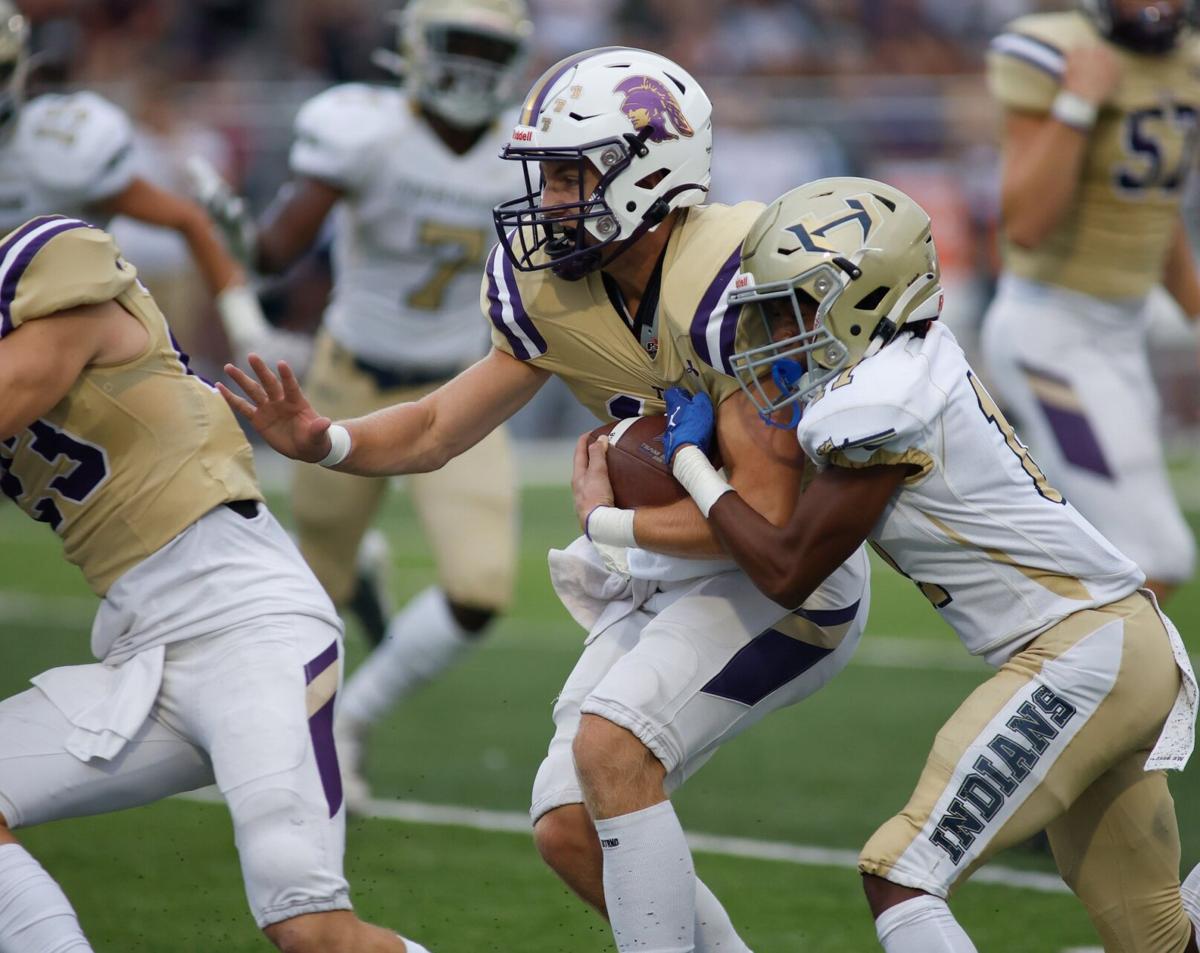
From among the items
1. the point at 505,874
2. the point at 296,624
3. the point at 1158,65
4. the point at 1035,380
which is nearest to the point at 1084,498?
the point at 1035,380

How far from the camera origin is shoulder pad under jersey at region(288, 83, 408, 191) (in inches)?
211

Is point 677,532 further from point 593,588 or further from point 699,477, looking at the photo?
point 593,588

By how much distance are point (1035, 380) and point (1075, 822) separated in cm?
219

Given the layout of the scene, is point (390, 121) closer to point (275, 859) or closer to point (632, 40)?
point (275, 859)

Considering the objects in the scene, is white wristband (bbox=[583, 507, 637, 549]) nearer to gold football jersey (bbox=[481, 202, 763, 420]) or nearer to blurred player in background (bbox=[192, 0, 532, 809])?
gold football jersey (bbox=[481, 202, 763, 420])

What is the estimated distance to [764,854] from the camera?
452 cm

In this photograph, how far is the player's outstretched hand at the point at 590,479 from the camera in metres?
3.17

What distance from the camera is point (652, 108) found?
3223 millimetres

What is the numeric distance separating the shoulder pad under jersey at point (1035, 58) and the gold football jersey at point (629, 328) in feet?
6.62

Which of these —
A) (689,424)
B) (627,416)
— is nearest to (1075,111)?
(627,416)

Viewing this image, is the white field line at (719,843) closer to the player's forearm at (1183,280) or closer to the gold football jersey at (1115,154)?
the gold football jersey at (1115,154)

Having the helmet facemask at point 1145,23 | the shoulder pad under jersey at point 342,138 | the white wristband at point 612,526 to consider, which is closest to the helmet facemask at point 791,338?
the white wristband at point 612,526

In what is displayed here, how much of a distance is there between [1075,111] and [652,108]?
6.89ft

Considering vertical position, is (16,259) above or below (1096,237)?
above
